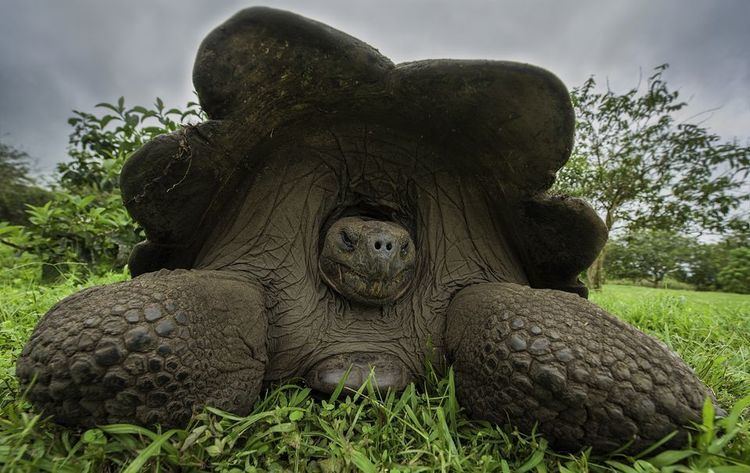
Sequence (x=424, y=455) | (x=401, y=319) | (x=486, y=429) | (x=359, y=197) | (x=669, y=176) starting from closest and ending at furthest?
(x=424, y=455) < (x=486, y=429) < (x=401, y=319) < (x=359, y=197) < (x=669, y=176)

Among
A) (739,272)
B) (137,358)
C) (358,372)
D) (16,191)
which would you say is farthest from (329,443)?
(739,272)

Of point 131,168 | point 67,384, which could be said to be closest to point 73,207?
point 131,168

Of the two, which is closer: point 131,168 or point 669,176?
point 131,168

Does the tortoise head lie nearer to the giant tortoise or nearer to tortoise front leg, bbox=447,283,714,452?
the giant tortoise

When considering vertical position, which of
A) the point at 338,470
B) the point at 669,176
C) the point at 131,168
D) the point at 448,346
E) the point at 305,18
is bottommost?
the point at 338,470

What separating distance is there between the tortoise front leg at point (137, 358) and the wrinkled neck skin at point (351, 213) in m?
0.35

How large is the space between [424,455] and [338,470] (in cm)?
24

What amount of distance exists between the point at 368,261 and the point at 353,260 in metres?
0.08

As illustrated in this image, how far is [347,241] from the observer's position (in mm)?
1533

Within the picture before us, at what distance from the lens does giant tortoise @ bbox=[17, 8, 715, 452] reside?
0.93 metres

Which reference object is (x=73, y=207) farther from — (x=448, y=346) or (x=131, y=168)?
(x=448, y=346)

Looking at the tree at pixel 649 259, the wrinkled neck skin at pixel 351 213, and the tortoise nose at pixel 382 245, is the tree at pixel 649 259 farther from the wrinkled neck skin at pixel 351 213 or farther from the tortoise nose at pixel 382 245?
the tortoise nose at pixel 382 245

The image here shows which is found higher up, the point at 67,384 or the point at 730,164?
the point at 730,164

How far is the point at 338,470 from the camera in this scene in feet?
2.80
